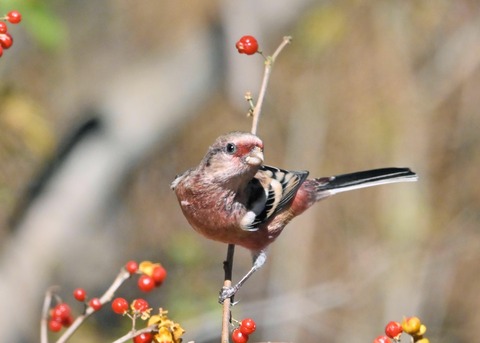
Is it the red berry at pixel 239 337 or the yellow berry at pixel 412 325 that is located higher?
the yellow berry at pixel 412 325

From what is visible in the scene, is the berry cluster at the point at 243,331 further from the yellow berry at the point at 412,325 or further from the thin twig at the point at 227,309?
the yellow berry at the point at 412,325

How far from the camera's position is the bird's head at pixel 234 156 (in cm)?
380

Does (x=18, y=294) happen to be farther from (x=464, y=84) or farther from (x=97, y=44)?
(x=464, y=84)

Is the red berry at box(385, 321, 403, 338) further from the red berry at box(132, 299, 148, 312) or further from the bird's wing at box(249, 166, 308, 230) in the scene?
the bird's wing at box(249, 166, 308, 230)

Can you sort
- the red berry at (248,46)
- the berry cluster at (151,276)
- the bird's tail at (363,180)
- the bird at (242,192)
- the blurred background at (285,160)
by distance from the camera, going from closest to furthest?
1. the berry cluster at (151,276)
2. the red berry at (248,46)
3. the bird at (242,192)
4. the bird's tail at (363,180)
5. the blurred background at (285,160)

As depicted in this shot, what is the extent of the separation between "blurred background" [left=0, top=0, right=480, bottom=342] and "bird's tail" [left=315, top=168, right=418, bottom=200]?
2.25 meters

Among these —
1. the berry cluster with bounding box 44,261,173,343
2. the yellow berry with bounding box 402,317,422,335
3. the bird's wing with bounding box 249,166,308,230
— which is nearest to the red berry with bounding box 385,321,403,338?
the yellow berry with bounding box 402,317,422,335

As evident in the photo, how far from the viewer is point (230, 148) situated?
153 inches

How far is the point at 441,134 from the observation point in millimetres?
9023

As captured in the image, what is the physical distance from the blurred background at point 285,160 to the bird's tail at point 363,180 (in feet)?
7.39

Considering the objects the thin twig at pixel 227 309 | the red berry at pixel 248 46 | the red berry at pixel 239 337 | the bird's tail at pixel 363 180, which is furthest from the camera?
the bird's tail at pixel 363 180

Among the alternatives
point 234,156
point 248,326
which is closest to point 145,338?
point 248,326

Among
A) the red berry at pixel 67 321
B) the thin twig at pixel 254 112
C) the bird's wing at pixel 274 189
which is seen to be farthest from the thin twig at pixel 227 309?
the red berry at pixel 67 321

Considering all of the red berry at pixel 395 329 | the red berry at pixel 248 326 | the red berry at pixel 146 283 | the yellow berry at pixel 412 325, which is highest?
the red berry at pixel 146 283
